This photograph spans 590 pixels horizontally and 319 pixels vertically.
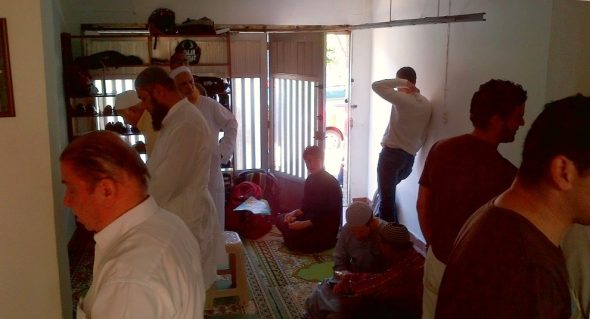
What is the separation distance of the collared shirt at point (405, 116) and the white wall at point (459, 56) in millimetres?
79

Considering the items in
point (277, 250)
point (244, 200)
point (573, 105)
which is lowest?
point (277, 250)

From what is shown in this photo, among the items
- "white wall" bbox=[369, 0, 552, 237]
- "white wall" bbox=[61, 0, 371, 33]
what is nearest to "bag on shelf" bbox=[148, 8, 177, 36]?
"white wall" bbox=[61, 0, 371, 33]

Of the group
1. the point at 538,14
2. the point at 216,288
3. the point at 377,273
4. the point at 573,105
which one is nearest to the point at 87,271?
the point at 216,288

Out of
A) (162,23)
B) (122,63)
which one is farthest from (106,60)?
(162,23)

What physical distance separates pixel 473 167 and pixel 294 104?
3711mm

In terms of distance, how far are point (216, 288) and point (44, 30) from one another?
6.98 feet

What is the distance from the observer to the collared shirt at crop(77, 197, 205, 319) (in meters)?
1.17

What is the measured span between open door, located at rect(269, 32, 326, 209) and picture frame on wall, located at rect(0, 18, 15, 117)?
134 inches

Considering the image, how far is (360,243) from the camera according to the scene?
3.32 metres

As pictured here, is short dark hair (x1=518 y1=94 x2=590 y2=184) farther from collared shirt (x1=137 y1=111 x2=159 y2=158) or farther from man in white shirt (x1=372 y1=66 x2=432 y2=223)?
man in white shirt (x1=372 y1=66 x2=432 y2=223)

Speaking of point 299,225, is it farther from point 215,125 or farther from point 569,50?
point 569,50

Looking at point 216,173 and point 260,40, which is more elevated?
point 260,40

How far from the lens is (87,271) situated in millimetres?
4254

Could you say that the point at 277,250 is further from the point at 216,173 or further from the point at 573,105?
the point at 573,105
